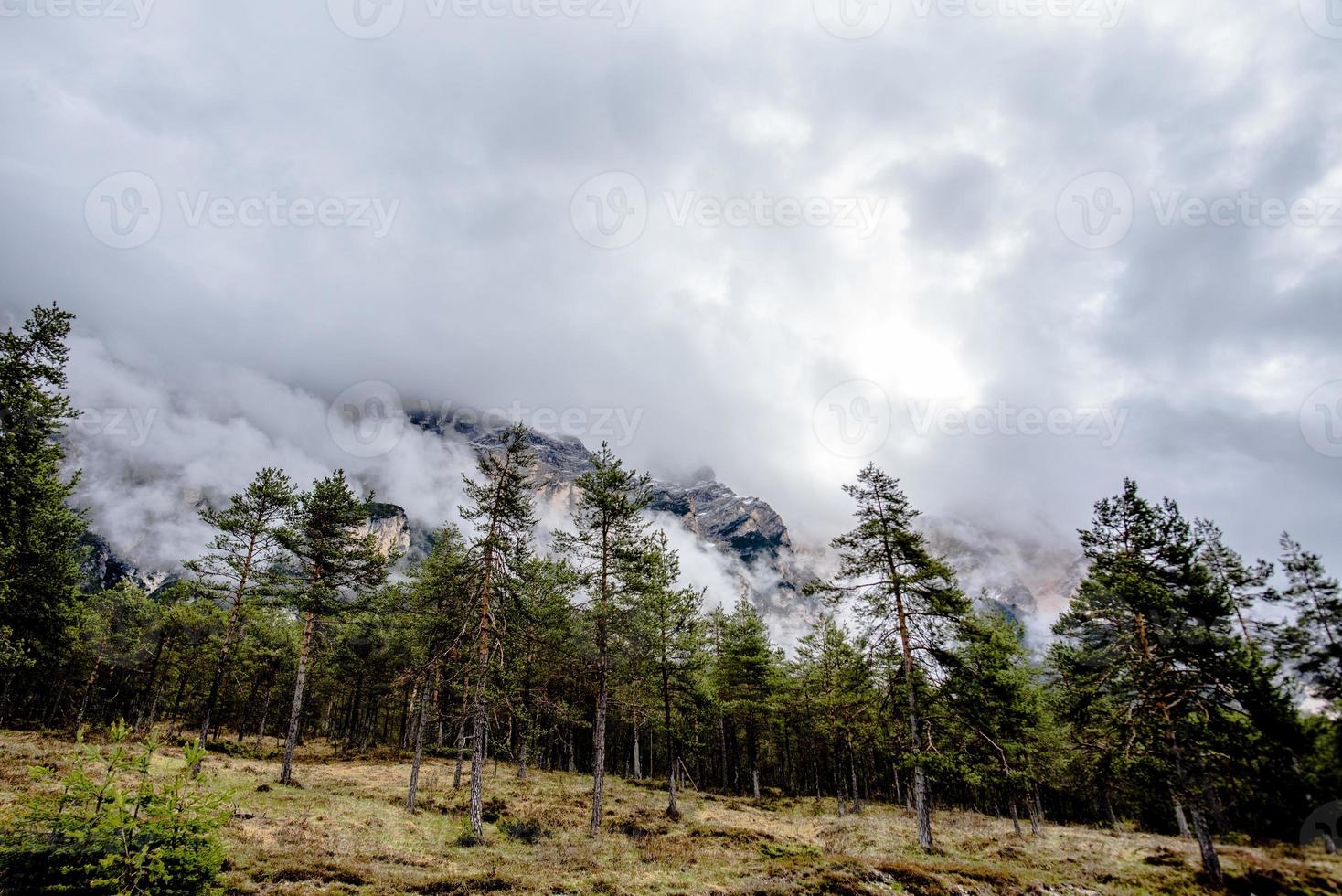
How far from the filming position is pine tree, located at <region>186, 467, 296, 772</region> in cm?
2678

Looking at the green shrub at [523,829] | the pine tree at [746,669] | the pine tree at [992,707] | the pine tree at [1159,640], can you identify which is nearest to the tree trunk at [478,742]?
the green shrub at [523,829]

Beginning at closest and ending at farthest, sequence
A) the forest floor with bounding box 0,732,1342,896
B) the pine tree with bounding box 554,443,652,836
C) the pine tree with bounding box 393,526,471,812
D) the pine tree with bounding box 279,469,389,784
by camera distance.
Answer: the forest floor with bounding box 0,732,1342,896 < the pine tree with bounding box 393,526,471,812 < the pine tree with bounding box 554,443,652,836 < the pine tree with bounding box 279,469,389,784

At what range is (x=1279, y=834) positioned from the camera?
16.6 meters

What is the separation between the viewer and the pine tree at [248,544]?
26781mm

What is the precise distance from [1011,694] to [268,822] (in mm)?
32431

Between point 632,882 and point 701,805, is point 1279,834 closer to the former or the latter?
point 632,882

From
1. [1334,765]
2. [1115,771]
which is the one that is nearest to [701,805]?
[1115,771]

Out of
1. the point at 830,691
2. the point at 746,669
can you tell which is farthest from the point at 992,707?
the point at 746,669

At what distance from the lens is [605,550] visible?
963 inches

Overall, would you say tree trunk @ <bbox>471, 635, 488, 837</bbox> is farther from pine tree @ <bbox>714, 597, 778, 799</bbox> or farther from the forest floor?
pine tree @ <bbox>714, 597, 778, 799</bbox>

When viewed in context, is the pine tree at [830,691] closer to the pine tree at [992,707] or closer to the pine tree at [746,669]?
the pine tree at [746,669]

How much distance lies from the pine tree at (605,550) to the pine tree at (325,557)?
12674 millimetres

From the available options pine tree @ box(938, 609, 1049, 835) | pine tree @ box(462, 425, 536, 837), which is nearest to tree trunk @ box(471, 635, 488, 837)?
pine tree @ box(462, 425, 536, 837)

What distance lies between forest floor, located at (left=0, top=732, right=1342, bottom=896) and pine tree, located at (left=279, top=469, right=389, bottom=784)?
291 inches
